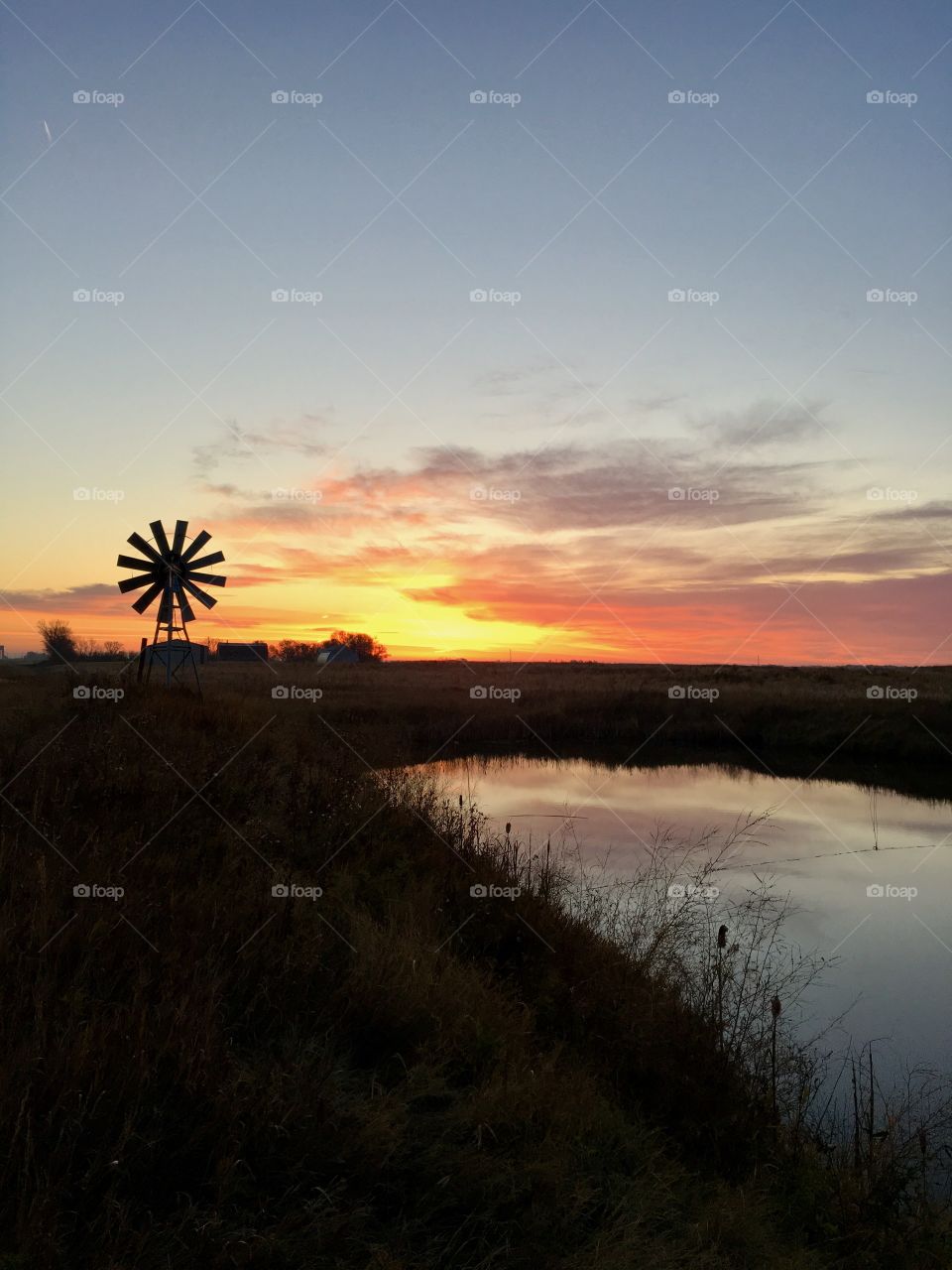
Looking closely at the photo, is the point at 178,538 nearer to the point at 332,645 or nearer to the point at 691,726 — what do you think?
the point at 691,726

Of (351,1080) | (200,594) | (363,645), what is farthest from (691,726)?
(363,645)

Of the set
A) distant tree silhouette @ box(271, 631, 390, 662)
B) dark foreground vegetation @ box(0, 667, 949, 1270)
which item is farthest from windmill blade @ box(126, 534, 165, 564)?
distant tree silhouette @ box(271, 631, 390, 662)

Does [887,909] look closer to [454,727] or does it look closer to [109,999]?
[109,999]

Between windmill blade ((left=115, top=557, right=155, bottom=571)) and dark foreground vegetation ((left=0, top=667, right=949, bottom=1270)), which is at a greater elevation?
windmill blade ((left=115, top=557, right=155, bottom=571))

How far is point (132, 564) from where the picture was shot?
24469mm

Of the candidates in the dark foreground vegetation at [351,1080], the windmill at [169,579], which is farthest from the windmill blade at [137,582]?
the dark foreground vegetation at [351,1080]

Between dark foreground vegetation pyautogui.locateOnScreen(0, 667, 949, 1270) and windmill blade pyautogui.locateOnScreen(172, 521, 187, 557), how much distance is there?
16403 mm

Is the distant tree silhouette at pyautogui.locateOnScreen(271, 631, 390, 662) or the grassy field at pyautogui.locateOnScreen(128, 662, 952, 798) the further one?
the distant tree silhouette at pyautogui.locateOnScreen(271, 631, 390, 662)

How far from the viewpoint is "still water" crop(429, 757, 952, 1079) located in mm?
8492

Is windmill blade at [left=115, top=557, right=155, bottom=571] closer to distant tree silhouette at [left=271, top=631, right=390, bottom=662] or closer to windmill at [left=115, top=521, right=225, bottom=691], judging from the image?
windmill at [left=115, top=521, right=225, bottom=691]

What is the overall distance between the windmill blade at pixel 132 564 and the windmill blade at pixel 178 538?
708 millimetres

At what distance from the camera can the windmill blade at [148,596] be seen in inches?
979

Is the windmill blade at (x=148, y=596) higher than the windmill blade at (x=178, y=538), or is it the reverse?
the windmill blade at (x=178, y=538)

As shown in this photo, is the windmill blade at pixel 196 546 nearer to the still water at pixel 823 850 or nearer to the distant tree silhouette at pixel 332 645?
the still water at pixel 823 850
